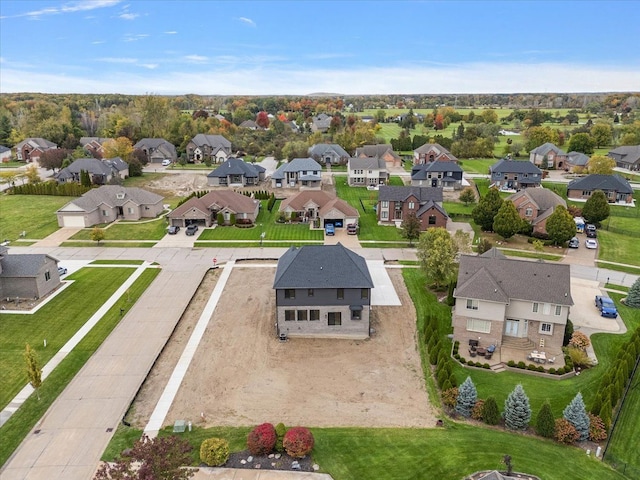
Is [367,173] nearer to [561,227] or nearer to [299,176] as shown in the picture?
[299,176]

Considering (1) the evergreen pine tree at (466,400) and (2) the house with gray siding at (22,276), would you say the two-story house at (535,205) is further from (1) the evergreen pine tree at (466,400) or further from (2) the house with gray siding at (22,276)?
(2) the house with gray siding at (22,276)

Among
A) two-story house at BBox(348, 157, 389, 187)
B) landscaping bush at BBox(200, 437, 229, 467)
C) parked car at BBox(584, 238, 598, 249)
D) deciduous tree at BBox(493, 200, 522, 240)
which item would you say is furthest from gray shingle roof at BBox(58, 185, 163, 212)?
parked car at BBox(584, 238, 598, 249)

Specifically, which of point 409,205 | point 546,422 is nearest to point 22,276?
point 546,422

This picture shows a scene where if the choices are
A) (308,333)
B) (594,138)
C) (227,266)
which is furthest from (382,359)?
(594,138)

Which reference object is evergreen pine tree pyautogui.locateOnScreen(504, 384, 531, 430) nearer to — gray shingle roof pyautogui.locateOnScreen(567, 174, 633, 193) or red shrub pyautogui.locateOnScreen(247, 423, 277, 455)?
red shrub pyautogui.locateOnScreen(247, 423, 277, 455)

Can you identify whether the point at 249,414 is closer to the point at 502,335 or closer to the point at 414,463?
the point at 414,463

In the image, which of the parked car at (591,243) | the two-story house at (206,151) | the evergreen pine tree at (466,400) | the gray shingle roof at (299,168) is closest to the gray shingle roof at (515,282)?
the evergreen pine tree at (466,400)
